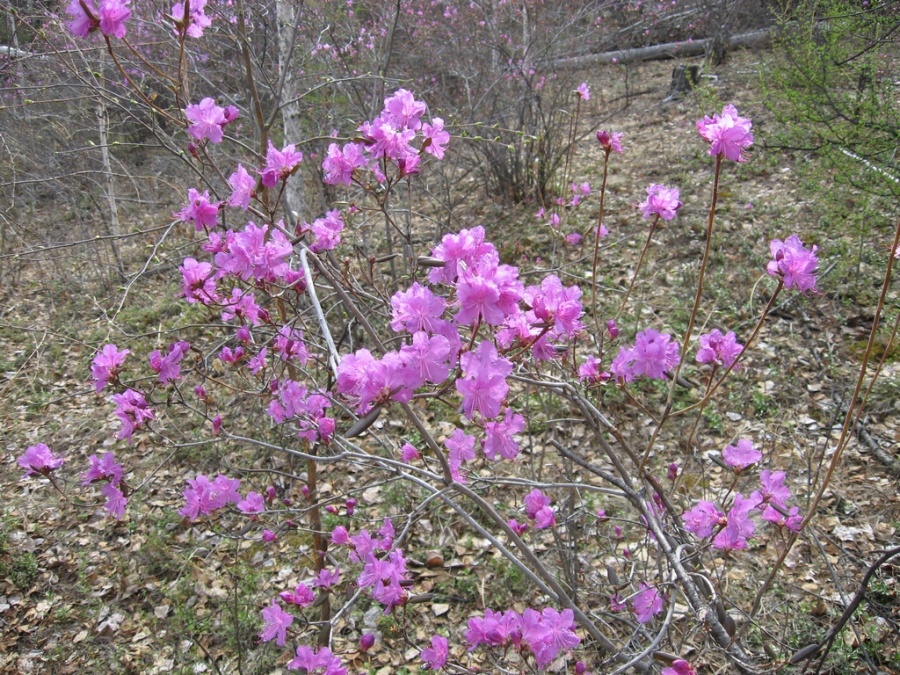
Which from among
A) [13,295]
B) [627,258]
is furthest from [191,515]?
[13,295]

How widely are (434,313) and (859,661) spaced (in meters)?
2.18

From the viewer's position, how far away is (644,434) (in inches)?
133

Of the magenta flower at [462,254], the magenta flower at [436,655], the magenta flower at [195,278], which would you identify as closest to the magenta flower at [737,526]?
the magenta flower at [436,655]

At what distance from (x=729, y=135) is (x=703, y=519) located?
1.04m

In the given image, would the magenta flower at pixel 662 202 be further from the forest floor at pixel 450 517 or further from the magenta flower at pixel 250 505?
the magenta flower at pixel 250 505

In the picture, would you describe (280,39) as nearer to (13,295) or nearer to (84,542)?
(84,542)

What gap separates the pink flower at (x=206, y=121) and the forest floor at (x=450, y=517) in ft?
2.65

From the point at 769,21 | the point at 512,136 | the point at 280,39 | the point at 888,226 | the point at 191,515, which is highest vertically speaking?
the point at 769,21

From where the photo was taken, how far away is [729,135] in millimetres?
1311

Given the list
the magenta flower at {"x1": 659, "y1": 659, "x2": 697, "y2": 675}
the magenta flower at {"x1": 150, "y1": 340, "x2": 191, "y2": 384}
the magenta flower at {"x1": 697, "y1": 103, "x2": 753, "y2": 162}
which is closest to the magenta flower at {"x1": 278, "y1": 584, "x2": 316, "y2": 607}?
the magenta flower at {"x1": 150, "y1": 340, "x2": 191, "y2": 384}

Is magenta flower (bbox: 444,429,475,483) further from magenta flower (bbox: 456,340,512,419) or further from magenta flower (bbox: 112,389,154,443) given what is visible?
magenta flower (bbox: 112,389,154,443)

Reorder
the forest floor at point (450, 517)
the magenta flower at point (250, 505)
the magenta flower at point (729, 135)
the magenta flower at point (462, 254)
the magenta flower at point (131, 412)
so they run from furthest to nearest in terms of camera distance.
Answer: the forest floor at point (450, 517), the magenta flower at point (250, 505), the magenta flower at point (131, 412), the magenta flower at point (729, 135), the magenta flower at point (462, 254)

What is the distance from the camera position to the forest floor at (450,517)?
2486mm

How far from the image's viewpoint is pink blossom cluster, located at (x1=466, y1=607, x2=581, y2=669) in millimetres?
1334
